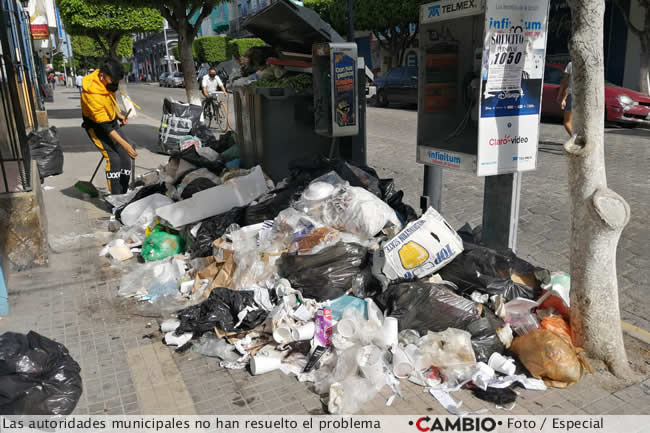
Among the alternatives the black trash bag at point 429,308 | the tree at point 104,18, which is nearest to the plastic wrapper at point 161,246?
the black trash bag at point 429,308

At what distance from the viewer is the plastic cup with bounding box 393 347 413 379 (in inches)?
115

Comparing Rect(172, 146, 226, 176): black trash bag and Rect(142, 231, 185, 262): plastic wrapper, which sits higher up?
Rect(172, 146, 226, 176): black trash bag

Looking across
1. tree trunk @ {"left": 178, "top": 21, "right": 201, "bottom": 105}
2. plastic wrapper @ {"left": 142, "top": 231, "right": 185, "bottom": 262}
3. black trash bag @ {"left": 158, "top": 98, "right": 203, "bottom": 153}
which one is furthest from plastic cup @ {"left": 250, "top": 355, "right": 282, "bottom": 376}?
tree trunk @ {"left": 178, "top": 21, "right": 201, "bottom": 105}

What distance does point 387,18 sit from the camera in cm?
2522

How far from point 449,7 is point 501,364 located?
95.1 inches

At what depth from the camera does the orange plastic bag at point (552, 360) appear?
2.78 m

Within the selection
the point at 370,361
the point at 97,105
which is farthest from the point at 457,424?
the point at 97,105

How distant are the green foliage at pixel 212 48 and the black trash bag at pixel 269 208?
46197mm

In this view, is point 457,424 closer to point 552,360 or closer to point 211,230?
point 552,360

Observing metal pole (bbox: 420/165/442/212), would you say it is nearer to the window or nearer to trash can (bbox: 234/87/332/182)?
trash can (bbox: 234/87/332/182)

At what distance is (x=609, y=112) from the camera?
11469 mm

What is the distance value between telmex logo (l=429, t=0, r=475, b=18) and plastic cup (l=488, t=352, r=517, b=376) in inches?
86.7

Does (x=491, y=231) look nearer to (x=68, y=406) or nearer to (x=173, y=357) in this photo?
(x=173, y=357)

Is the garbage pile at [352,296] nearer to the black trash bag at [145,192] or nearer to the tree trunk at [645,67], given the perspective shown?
the black trash bag at [145,192]
